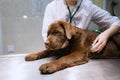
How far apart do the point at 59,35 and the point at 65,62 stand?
0.11 metres

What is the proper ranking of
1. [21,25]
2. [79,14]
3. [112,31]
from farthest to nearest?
[21,25] → [79,14] → [112,31]

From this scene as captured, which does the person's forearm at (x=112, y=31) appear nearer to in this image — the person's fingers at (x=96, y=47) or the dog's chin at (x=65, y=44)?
the person's fingers at (x=96, y=47)

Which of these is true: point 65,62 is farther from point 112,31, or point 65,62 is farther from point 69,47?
point 112,31

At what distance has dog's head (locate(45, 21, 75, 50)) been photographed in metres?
0.82

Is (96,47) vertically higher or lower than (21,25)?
higher

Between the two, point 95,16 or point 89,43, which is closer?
point 89,43

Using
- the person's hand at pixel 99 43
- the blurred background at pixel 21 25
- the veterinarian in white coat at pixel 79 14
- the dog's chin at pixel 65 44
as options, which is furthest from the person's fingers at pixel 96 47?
the blurred background at pixel 21 25

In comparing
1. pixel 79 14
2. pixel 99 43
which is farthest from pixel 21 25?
pixel 99 43

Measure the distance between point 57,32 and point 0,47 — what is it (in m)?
1.69

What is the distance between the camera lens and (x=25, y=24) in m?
2.39

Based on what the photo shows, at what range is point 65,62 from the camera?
2.59 feet

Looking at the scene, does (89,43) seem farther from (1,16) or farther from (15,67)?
(1,16)

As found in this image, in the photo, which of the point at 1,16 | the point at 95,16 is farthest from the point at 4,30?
the point at 95,16

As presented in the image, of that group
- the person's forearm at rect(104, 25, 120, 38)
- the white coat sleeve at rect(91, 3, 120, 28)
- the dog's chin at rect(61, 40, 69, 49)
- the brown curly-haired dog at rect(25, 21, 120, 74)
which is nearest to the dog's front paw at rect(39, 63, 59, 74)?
the brown curly-haired dog at rect(25, 21, 120, 74)
